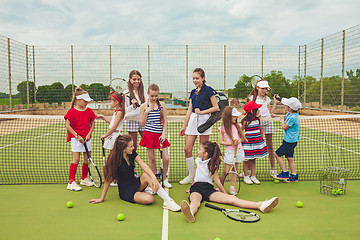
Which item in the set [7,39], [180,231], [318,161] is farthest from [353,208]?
[7,39]

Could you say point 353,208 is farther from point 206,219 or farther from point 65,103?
point 65,103

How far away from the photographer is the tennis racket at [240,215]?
3.20 meters

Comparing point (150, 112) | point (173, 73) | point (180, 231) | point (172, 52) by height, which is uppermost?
point (172, 52)

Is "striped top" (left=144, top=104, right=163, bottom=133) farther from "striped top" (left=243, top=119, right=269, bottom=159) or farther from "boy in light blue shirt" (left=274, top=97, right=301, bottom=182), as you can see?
"boy in light blue shirt" (left=274, top=97, right=301, bottom=182)

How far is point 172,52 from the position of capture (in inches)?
582

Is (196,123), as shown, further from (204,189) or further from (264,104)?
(264,104)

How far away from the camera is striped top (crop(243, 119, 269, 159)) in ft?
14.6

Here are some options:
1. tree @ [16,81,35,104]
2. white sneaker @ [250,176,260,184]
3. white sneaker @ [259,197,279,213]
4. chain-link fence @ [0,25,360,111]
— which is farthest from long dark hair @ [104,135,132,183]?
tree @ [16,81,35,104]

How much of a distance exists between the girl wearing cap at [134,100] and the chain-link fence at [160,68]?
1004 centimetres

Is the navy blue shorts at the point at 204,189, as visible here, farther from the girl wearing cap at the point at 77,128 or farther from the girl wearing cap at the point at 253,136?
the girl wearing cap at the point at 77,128

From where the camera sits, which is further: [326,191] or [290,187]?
[290,187]

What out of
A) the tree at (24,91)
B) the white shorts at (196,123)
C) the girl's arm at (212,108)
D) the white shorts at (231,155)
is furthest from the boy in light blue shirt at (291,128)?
the tree at (24,91)

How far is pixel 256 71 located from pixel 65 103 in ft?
32.7

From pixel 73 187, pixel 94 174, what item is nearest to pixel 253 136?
pixel 94 174
